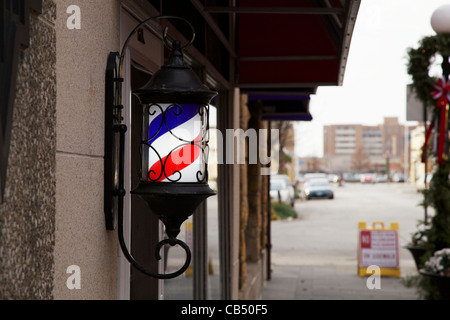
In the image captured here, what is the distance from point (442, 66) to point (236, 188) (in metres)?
2.74

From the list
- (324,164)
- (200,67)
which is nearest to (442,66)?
(200,67)

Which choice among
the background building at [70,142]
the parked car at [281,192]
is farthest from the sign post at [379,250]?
the parked car at [281,192]

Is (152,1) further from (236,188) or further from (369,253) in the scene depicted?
(369,253)

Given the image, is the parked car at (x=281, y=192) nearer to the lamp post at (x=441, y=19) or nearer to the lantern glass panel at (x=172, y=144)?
the lamp post at (x=441, y=19)

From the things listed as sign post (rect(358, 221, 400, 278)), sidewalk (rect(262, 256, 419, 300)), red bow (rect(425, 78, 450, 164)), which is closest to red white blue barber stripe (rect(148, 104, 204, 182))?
red bow (rect(425, 78, 450, 164))

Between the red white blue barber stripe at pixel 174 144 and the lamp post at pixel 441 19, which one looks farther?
the lamp post at pixel 441 19

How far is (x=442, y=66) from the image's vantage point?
820 centimetres

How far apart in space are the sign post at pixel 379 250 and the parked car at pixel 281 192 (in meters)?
18.5

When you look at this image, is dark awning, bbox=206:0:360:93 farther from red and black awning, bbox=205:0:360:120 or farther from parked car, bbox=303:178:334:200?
parked car, bbox=303:178:334:200

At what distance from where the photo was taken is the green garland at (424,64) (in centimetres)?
837

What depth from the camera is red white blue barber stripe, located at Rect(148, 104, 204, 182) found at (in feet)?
7.77

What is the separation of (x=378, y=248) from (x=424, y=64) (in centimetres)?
498

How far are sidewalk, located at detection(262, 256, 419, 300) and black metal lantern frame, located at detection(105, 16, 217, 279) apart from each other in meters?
7.73

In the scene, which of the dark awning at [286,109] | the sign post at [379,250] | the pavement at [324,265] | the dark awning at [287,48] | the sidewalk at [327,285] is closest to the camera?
the dark awning at [287,48]
